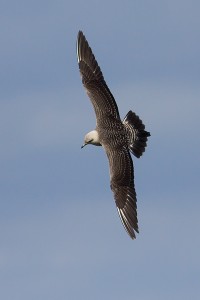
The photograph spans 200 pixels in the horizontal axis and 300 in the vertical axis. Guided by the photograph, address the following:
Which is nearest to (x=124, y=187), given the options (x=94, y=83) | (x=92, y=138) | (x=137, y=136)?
(x=137, y=136)

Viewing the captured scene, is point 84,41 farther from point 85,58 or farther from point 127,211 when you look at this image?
point 127,211

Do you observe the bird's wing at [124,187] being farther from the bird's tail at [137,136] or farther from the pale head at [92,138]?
the pale head at [92,138]

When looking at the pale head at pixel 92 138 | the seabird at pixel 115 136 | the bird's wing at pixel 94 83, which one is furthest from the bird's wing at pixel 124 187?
the bird's wing at pixel 94 83

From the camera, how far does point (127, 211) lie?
27.2m

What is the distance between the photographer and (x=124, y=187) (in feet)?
89.6

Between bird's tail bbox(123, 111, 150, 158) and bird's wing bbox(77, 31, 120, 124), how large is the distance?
22.7 inches

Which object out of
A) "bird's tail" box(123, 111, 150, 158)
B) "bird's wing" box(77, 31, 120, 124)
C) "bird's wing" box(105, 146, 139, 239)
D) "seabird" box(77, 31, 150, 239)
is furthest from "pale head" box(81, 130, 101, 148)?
"bird's wing" box(105, 146, 139, 239)

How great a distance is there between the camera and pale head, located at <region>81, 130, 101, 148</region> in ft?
92.7

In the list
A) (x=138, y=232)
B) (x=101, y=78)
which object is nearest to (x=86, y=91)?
(x=101, y=78)

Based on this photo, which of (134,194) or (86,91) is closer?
(134,194)

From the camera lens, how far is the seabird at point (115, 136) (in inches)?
1072

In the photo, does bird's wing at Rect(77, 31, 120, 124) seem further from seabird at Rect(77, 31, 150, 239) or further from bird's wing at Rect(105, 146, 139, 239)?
bird's wing at Rect(105, 146, 139, 239)

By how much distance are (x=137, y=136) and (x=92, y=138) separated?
1190mm

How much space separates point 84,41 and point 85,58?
459 mm
